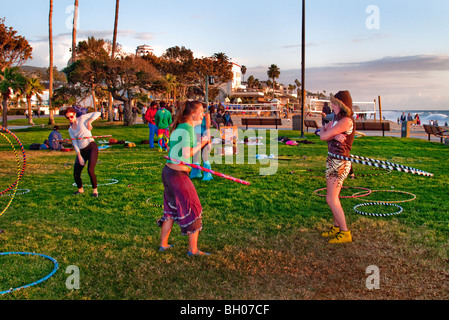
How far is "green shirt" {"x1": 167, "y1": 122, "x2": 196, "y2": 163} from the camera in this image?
17.4 feet

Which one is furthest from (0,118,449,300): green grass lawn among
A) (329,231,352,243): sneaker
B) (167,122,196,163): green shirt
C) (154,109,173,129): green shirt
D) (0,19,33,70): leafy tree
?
(0,19,33,70): leafy tree

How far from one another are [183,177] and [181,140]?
0.49 m

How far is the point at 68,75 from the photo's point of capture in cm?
3091

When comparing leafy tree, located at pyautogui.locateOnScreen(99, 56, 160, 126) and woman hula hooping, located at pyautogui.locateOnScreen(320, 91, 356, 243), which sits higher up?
leafy tree, located at pyautogui.locateOnScreen(99, 56, 160, 126)

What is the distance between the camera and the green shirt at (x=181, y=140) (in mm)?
5289

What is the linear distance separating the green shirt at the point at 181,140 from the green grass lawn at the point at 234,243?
1400 mm

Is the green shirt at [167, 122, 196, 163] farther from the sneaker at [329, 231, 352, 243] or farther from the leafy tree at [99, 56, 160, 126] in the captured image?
the leafy tree at [99, 56, 160, 126]

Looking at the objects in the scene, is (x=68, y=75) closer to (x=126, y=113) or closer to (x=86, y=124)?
(x=126, y=113)

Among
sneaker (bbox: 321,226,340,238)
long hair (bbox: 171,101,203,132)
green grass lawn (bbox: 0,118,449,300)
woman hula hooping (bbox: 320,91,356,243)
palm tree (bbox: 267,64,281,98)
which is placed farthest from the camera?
palm tree (bbox: 267,64,281,98)

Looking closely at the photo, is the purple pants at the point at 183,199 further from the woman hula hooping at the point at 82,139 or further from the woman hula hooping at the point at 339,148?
the woman hula hooping at the point at 82,139

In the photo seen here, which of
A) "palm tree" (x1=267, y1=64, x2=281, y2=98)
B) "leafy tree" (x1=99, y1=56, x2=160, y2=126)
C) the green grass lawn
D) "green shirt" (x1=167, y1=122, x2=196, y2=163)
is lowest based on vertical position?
the green grass lawn

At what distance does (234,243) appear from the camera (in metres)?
6.02

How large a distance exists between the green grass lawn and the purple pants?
1.69 feet

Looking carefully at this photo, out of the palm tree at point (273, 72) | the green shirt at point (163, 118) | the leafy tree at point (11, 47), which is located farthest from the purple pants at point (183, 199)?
the palm tree at point (273, 72)
